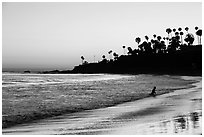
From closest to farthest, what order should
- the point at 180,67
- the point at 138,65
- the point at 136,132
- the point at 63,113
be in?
the point at 136,132, the point at 63,113, the point at 180,67, the point at 138,65

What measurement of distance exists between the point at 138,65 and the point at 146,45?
14397mm

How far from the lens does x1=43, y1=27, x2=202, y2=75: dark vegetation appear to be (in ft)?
424

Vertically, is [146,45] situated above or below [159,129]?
above

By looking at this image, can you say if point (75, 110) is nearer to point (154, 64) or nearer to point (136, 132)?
point (136, 132)

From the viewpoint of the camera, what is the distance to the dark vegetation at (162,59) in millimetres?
129113

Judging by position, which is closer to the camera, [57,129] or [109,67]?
[57,129]

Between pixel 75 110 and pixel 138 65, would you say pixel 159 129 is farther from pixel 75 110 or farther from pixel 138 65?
pixel 138 65

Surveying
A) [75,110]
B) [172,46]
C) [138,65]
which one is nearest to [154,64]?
[138,65]

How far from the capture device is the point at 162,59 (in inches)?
5354

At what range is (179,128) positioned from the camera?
35.0 ft

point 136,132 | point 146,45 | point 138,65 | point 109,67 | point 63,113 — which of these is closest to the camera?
point 136,132

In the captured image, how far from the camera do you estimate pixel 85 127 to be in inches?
454

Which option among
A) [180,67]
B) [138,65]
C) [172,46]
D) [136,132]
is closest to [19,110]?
[136,132]

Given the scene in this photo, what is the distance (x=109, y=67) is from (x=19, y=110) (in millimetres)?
144801
